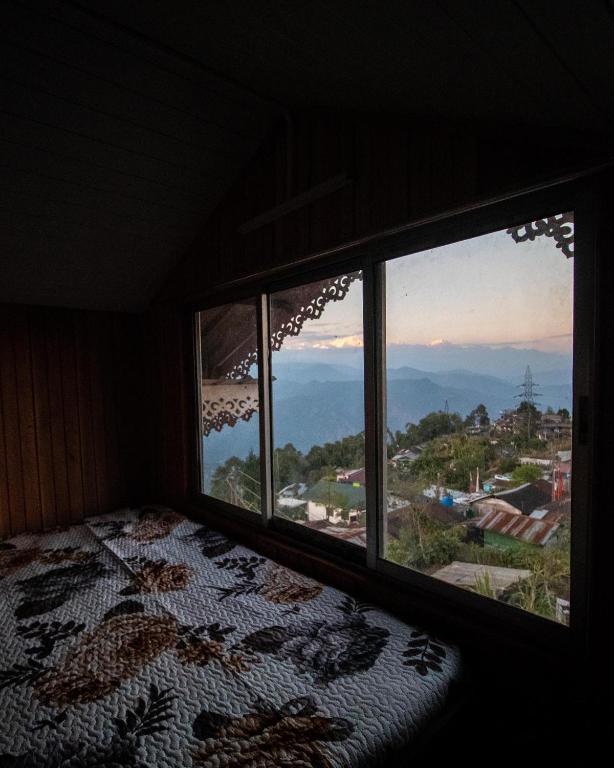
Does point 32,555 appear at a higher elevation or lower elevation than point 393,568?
lower

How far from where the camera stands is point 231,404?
7.45ft

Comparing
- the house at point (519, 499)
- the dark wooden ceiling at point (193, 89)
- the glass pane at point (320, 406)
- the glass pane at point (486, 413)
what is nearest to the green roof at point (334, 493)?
the glass pane at point (320, 406)

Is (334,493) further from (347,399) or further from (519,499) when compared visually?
(519,499)

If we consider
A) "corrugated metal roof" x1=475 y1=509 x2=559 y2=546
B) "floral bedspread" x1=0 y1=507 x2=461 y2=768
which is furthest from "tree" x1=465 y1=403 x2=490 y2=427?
"floral bedspread" x1=0 y1=507 x2=461 y2=768

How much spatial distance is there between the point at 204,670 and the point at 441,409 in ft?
3.23

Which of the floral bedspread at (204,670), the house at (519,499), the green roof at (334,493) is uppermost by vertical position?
the house at (519,499)

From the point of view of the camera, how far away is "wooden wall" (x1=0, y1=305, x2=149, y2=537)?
2332 mm

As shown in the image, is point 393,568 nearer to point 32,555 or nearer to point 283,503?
point 283,503

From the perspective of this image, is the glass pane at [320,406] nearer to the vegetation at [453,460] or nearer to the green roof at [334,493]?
the green roof at [334,493]

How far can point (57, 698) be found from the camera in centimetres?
102

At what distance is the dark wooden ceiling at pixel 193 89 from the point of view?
2.53 ft

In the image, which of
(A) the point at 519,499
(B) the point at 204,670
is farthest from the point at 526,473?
(B) the point at 204,670

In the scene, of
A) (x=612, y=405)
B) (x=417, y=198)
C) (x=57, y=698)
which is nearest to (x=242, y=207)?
(x=417, y=198)

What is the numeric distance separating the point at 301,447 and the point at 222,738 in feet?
3.61
